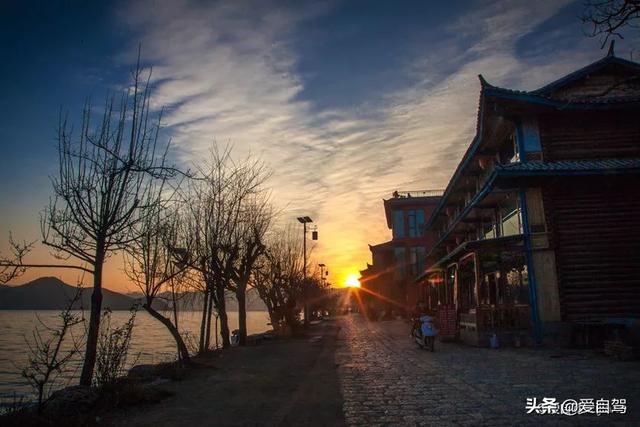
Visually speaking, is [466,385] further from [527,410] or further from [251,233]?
[251,233]

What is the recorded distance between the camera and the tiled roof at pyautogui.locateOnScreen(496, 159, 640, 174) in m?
14.6

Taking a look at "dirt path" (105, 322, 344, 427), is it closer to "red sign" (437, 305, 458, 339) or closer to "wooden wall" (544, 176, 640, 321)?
"red sign" (437, 305, 458, 339)

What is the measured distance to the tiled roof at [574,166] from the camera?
14.6 meters

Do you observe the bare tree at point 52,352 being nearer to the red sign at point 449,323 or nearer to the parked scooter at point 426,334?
the parked scooter at point 426,334

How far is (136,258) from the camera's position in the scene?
1228 cm

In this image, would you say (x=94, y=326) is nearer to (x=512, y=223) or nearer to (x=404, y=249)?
(x=512, y=223)

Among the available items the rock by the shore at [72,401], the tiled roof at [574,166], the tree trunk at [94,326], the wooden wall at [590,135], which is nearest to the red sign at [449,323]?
the tiled roof at [574,166]

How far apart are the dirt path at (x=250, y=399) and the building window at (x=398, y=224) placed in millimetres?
32744

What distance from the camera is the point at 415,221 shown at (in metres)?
45.1

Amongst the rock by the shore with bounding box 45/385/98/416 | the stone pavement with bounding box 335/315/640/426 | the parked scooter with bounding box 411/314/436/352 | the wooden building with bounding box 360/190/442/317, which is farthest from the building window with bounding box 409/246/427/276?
→ the rock by the shore with bounding box 45/385/98/416

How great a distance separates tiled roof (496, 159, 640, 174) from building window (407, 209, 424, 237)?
29.2 m

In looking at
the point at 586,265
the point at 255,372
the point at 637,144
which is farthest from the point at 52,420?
the point at 637,144

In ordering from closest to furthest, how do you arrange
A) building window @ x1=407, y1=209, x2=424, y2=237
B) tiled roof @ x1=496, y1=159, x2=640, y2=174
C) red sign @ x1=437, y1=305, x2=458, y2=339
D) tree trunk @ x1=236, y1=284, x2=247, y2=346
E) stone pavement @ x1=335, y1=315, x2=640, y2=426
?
stone pavement @ x1=335, y1=315, x2=640, y2=426 → tiled roof @ x1=496, y1=159, x2=640, y2=174 → red sign @ x1=437, y1=305, x2=458, y2=339 → tree trunk @ x1=236, y1=284, x2=247, y2=346 → building window @ x1=407, y1=209, x2=424, y2=237

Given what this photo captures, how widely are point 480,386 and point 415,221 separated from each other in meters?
37.4
